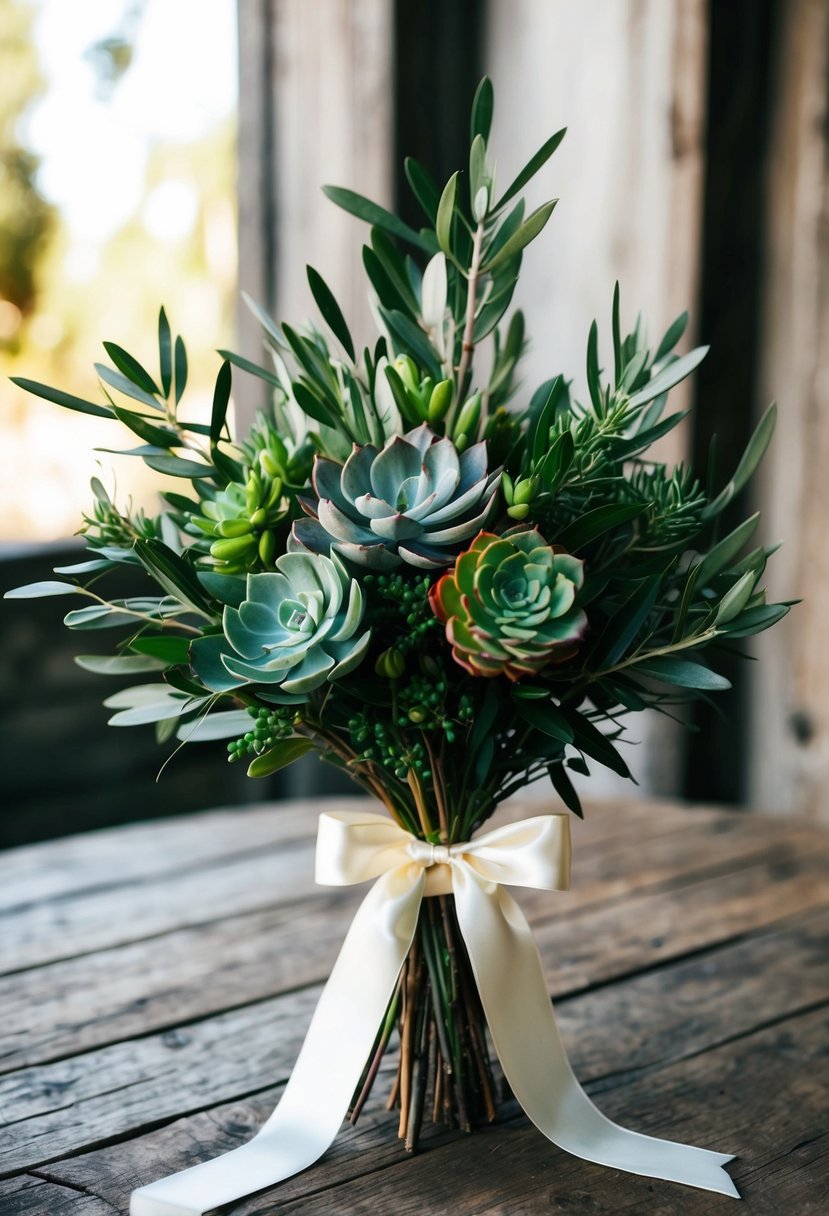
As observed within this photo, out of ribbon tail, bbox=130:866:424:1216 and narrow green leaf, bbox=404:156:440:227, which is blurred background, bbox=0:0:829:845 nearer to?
narrow green leaf, bbox=404:156:440:227

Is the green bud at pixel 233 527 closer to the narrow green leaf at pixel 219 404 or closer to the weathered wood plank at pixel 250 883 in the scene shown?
the narrow green leaf at pixel 219 404

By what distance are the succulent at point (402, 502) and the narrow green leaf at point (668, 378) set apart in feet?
0.37

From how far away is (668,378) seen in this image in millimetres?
692

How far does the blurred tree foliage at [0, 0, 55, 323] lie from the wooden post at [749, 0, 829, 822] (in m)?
1.35

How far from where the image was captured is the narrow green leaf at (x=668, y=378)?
2.21 feet

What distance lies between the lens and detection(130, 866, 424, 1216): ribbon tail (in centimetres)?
71

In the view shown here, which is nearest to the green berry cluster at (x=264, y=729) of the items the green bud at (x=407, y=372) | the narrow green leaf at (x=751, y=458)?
the green bud at (x=407, y=372)

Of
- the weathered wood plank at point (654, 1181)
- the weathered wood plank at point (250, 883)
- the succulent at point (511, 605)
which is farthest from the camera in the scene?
the weathered wood plank at point (250, 883)

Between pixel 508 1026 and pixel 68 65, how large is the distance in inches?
79.3

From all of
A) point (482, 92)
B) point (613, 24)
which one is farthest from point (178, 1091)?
point (613, 24)

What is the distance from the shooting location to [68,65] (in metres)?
2.07

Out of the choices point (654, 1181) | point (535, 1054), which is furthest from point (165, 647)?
point (654, 1181)

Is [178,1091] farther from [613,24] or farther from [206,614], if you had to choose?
[613,24]

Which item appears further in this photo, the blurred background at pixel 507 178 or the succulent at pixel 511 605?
the blurred background at pixel 507 178
